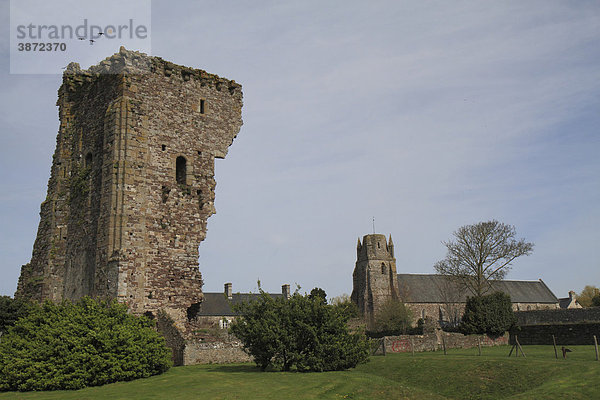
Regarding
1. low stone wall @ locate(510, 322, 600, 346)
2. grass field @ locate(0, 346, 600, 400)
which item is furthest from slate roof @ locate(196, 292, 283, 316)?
grass field @ locate(0, 346, 600, 400)

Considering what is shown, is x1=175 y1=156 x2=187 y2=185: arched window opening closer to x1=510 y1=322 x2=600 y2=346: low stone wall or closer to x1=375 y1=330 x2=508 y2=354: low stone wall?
x1=375 y1=330 x2=508 y2=354: low stone wall

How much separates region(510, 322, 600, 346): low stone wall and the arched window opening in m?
22.7

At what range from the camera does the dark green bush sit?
1324 centimetres

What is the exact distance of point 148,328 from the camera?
51.1 feet

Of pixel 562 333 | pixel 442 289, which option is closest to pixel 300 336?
pixel 562 333

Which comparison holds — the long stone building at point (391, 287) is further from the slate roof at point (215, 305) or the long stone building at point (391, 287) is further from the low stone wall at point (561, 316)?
the low stone wall at point (561, 316)

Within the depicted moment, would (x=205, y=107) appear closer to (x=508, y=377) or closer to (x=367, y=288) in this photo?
(x=508, y=377)

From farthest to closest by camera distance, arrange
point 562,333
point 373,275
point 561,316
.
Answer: point 373,275
point 561,316
point 562,333

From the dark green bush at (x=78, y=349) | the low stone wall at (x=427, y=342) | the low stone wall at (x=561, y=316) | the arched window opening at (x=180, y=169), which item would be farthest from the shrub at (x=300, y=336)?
the low stone wall at (x=561, y=316)

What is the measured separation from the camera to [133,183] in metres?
18.2

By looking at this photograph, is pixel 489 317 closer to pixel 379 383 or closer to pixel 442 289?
pixel 379 383

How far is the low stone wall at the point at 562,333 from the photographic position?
2736cm

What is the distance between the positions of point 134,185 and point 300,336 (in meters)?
8.03

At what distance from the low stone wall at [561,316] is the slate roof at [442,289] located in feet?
92.3
